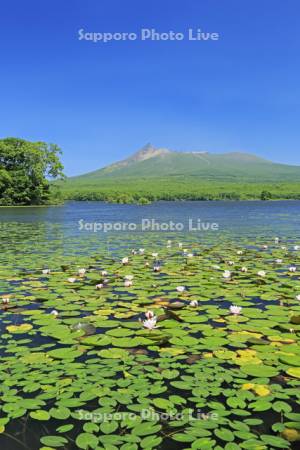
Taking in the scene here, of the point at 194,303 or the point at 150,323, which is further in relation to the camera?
the point at 194,303

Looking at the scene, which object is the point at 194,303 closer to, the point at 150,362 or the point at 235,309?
the point at 235,309

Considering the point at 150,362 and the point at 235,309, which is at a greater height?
the point at 235,309

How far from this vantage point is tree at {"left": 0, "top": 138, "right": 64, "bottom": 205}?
49.7 metres

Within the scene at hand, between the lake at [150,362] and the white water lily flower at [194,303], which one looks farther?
the white water lily flower at [194,303]

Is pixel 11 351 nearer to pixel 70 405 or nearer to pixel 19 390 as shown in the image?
pixel 19 390

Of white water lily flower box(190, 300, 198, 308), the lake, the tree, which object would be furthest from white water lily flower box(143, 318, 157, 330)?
the tree

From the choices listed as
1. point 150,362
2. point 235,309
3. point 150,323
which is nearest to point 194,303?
point 235,309

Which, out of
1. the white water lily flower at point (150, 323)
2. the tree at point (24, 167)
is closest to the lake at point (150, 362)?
the white water lily flower at point (150, 323)

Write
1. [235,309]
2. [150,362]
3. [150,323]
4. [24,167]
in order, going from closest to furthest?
1. [150,362]
2. [150,323]
3. [235,309]
4. [24,167]

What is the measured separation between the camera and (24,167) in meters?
50.7

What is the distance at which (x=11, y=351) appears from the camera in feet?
12.9

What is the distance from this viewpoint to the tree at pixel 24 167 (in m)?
49.7

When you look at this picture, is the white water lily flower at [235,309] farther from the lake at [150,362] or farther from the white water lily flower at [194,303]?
the white water lily flower at [194,303]

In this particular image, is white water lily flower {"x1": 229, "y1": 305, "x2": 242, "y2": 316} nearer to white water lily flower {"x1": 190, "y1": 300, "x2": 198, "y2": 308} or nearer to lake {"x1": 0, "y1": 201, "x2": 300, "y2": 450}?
lake {"x1": 0, "y1": 201, "x2": 300, "y2": 450}
